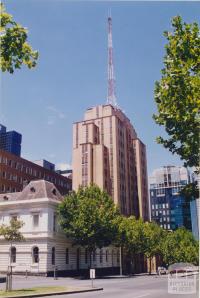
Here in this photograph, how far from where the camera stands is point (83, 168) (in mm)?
100125

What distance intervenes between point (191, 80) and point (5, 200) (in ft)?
155

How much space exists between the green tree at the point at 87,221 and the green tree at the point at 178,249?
35.0 metres

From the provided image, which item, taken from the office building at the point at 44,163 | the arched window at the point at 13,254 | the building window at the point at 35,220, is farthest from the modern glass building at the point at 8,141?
the building window at the point at 35,220

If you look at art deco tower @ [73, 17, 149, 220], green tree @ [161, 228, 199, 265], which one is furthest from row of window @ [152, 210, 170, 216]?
green tree @ [161, 228, 199, 265]

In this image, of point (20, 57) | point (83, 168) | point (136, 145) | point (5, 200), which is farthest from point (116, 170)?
point (20, 57)

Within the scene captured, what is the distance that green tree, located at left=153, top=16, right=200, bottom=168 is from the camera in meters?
18.0

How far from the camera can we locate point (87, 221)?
50.6 meters

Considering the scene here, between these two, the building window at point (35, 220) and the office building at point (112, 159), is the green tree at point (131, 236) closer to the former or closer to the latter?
the building window at point (35, 220)

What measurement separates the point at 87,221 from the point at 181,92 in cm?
3502

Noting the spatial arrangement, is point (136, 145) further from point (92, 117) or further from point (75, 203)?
point (75, 203)

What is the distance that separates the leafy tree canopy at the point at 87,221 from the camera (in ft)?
165


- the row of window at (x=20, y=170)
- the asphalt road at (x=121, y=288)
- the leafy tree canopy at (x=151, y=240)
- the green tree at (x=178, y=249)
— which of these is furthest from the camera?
the row of window at (x=20, y=170)

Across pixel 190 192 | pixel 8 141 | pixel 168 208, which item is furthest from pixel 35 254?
pixel 8 141

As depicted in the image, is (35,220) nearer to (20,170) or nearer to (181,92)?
(181,92)
